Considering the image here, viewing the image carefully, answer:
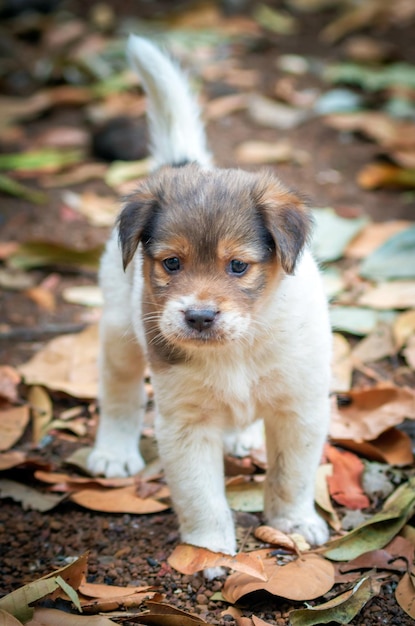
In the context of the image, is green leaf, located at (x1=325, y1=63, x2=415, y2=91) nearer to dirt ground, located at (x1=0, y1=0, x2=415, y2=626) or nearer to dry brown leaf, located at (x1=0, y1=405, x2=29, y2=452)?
dirt ground, located at (x1=0, y1=0, x2=415, y2=626)

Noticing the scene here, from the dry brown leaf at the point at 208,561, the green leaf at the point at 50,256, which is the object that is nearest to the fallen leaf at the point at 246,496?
the dry brown leaf at the point at 208,561

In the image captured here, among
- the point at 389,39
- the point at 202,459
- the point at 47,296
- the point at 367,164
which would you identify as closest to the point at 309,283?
the point at 202,459

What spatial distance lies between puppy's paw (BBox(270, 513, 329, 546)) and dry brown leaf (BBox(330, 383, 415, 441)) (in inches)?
26.0

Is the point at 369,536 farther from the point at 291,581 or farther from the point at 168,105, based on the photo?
the point at 168,105

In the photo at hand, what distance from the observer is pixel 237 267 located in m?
3.67

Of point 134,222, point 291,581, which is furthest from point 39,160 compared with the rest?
point 291,581

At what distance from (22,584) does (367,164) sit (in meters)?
4.98

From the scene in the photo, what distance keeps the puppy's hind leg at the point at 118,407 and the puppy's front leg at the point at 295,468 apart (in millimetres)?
935

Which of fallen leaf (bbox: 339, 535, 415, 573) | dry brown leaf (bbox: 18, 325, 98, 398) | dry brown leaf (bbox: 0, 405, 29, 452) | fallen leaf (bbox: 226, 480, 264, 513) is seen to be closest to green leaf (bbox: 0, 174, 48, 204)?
dry brown leaf (bbox: 18, 325, 98, 398)

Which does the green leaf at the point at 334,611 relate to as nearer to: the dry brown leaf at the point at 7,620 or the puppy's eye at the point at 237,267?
the dry brown leaf at the point at 7,620

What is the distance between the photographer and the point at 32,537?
4.25m

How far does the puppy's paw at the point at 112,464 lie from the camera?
4.82 metres

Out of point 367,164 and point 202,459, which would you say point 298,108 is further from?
point 202,459

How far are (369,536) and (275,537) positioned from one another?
1.36 feet
